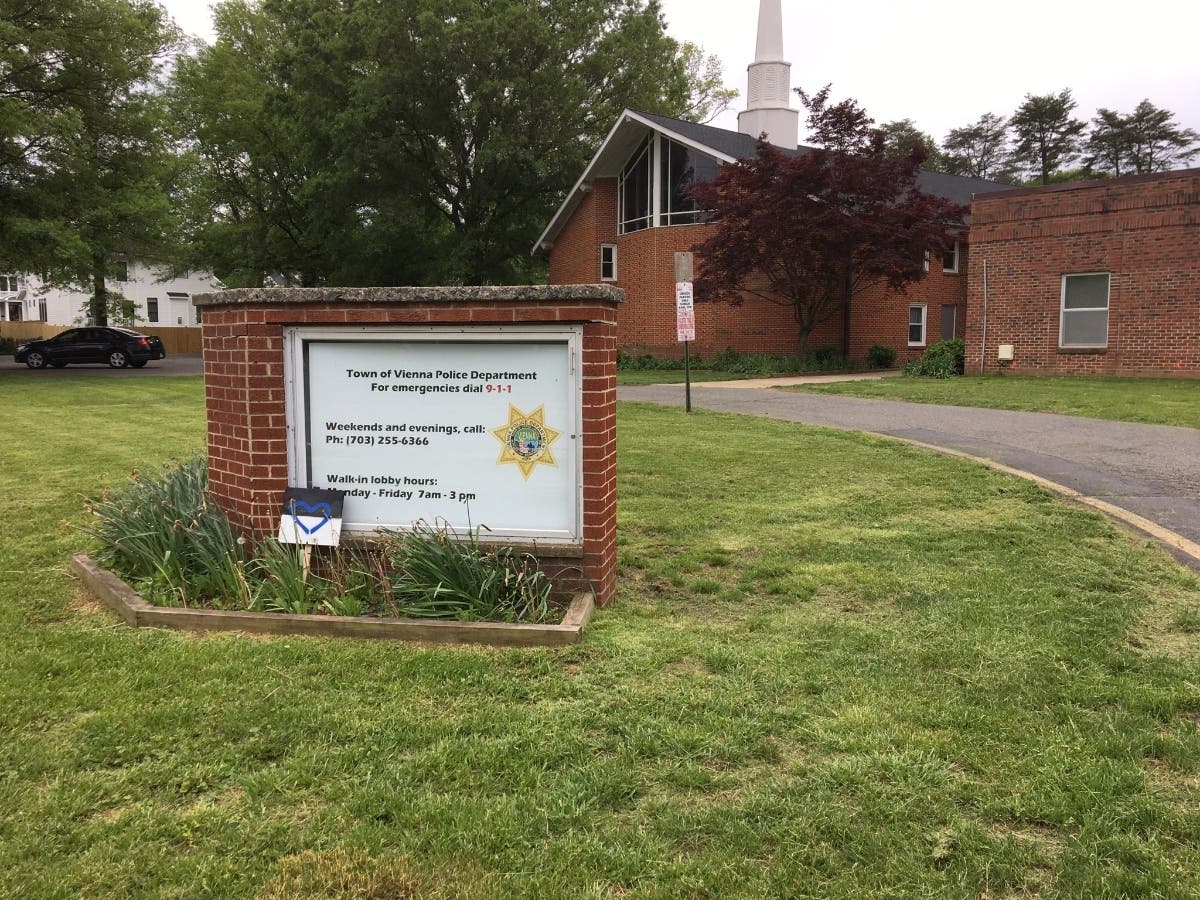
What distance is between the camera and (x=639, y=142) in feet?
93.6

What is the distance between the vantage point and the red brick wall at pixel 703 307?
2683cm

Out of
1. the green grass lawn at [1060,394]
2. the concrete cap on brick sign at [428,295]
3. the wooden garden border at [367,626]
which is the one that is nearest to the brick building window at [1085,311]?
the green grass lawn at [1060,394]

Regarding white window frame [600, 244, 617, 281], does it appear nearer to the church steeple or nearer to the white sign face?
the church steeple

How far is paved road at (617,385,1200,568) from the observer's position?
7.39 meters

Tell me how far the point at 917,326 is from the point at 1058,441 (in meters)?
20.0

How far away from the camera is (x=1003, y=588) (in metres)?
4.84

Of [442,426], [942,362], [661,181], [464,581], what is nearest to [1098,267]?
[942,362]

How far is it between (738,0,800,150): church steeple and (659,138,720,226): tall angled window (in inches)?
189

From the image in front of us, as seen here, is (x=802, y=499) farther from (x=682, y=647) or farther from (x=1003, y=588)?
(x=682, y=647)

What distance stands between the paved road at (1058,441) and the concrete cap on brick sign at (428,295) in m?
4.45

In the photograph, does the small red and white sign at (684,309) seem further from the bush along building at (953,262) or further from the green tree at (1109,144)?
the green tree at (1109,144)

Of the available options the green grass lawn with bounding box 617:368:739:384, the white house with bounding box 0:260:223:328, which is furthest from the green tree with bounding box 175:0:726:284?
the white house with bounding box 0:260:223:328

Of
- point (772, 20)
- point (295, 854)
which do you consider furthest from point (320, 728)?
point (772, 20)

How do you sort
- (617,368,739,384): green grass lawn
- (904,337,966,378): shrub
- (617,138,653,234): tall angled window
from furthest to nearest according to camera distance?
(617,138,653,234): tall angled window < (617,368,739,384): green grass lawn < (904,337,966,378): shrub
